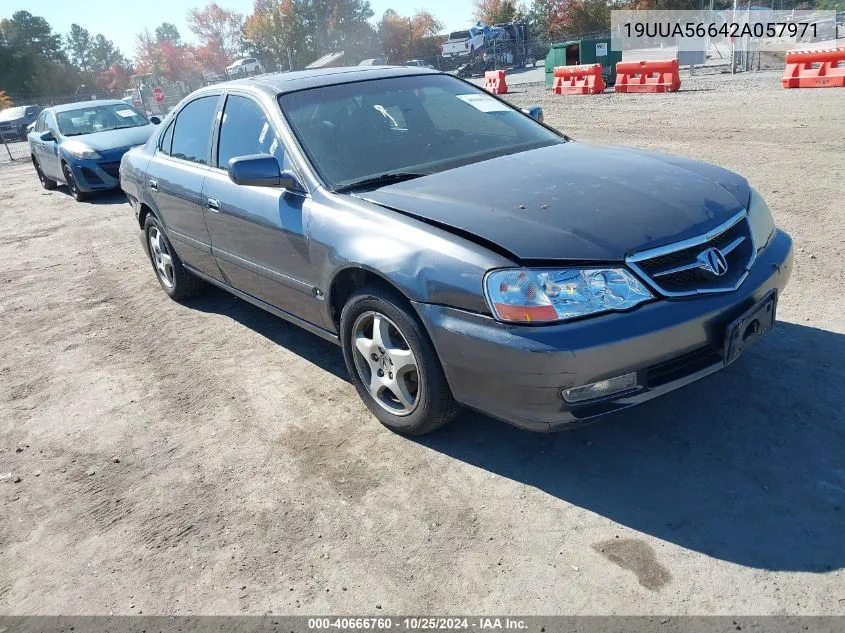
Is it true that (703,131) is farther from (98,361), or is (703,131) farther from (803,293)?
(98,361)

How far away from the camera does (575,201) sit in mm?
3064

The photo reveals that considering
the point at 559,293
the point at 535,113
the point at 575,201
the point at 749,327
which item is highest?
the point at 535,113

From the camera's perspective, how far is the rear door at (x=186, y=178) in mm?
4711

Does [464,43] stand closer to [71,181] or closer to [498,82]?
[498,82]

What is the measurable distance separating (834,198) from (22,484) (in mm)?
6861

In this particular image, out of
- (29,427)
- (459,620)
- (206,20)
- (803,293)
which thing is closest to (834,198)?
(803,293)

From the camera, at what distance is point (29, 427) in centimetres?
414

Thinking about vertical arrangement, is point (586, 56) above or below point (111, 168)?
below

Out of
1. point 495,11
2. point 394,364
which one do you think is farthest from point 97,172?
point 495,11

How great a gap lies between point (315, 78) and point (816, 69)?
576 inches

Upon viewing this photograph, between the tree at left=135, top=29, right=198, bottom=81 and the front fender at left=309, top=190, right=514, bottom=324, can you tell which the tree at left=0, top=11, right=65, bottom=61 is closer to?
the tree at left=135, top=29, right=198, bottom=81

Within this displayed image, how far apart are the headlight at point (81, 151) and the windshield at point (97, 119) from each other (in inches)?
22.6

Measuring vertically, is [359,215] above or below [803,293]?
above

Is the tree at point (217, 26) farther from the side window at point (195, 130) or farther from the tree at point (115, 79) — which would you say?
the side window at point (195, 130)
